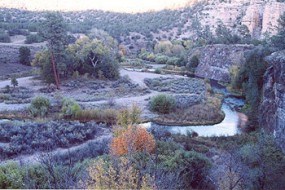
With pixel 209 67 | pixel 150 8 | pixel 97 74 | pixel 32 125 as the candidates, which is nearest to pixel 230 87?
pixel 209 67

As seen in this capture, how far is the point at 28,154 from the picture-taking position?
27375 mm

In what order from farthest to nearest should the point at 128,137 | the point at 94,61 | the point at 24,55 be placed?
the point at 24,55
the point at 94,61
the point at 128,137

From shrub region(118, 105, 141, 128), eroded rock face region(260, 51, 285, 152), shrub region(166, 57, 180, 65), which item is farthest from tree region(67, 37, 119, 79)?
eroded rock face region(260, 51, 285, 152)

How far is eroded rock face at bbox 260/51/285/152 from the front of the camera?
28578 mm

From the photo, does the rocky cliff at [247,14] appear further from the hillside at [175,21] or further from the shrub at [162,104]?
the shrub at [162,104]

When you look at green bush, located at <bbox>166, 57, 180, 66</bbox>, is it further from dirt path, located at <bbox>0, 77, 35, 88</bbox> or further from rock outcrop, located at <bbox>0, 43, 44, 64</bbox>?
dirt path, located at <bbox>0, 77, 35, 88</bbox>

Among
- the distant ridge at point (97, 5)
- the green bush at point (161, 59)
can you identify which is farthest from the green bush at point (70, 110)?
the distant ridge at point (97, 5)

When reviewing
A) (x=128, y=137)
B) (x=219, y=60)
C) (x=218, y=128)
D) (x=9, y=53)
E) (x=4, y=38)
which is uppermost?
(x=4, y=38)

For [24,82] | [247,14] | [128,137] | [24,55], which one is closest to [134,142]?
[128,137]

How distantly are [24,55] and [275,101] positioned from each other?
47721 millimetres

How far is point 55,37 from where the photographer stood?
51.6 m

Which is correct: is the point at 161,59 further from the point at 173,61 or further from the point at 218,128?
the point at 218,128

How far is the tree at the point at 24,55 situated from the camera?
6604cm

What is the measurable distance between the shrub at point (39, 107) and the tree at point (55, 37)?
1031 centimetres
